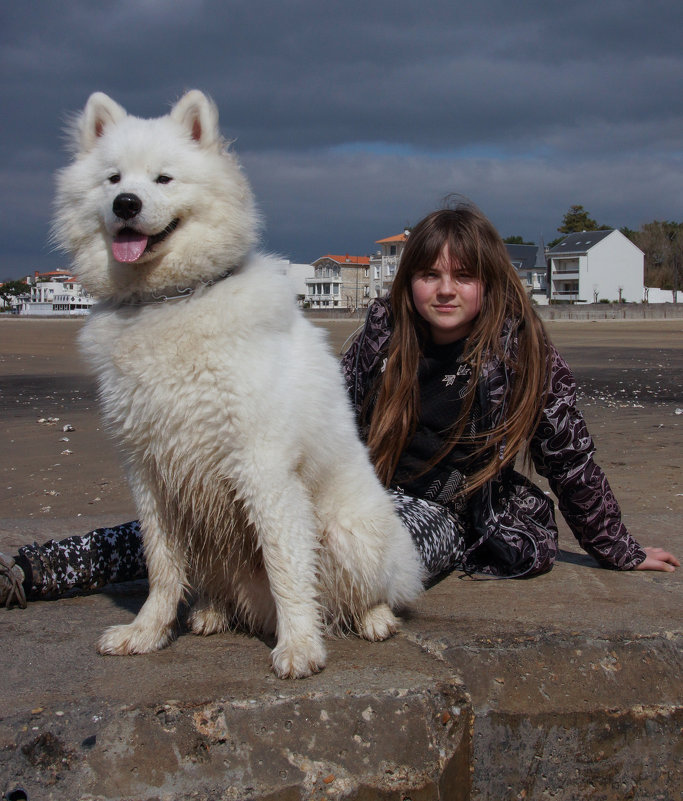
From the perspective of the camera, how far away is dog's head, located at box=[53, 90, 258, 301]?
9.18 ft

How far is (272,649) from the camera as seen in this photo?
2795mm

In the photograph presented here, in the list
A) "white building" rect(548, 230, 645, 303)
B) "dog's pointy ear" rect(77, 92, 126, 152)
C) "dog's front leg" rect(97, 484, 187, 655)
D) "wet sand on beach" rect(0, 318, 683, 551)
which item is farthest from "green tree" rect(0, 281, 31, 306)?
"dog's front leg" rect(97, 484, 187, 655)

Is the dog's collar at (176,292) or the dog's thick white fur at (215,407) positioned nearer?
the dog's thick white fur at (215,407)

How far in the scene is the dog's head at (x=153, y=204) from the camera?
2.80 meters

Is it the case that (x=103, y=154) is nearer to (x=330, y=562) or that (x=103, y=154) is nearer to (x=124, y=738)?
(x=330, y=562)

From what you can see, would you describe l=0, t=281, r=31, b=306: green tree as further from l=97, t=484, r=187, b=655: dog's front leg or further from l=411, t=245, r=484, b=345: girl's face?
l=97, t=484, r=187, b=655: dog's front leg

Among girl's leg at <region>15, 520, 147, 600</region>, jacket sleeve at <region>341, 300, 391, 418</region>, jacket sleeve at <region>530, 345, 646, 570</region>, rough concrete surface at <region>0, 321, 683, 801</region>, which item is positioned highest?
jacket sleeve at <region>341, 300, 391, 418</region>

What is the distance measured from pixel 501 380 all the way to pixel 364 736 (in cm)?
174

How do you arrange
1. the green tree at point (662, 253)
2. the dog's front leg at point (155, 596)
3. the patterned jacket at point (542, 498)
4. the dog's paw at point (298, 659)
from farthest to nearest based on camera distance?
the green tree at point (662, 253) → the patterned jacket at point (542, 498) → the dog's front leg at point (155, 596) → the dog's paw at point (298, 659)

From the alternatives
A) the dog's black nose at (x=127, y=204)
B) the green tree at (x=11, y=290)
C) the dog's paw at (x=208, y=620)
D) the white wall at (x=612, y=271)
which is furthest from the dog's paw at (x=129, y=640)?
the green tree at (x=11, y=290)

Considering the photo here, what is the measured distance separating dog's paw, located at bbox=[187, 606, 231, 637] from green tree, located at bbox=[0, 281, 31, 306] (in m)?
127

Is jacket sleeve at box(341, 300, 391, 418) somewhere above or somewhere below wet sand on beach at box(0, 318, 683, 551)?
above

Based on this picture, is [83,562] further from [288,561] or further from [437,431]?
[437,431]

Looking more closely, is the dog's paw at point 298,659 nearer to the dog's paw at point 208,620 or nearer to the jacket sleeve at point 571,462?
the dog's paw at point 208,620
